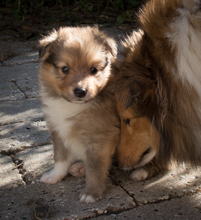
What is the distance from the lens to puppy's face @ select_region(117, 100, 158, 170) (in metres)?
2.21

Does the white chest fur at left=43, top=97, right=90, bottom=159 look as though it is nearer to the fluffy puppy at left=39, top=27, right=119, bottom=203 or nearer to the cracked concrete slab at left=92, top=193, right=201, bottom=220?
the fluffy puppy at left=39, top=27, right=119, bottom=203

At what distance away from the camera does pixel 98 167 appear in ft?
7.91

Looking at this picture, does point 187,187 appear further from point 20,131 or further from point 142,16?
point 20,131

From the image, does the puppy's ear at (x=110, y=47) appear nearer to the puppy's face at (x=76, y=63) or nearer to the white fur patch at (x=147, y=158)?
the puppy's face at (x=76, y=63)

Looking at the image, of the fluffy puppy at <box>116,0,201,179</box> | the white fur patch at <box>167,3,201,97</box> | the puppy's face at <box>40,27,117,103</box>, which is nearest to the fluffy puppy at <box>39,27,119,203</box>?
the puppy's face at <box>40,27,117,103</box>

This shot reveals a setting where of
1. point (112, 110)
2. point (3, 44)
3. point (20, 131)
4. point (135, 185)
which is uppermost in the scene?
point (112, 110)

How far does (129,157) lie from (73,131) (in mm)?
520

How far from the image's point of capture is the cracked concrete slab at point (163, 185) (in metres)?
2.32

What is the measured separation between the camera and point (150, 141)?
2264 millimetres

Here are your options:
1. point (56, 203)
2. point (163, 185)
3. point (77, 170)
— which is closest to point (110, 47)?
point (77, 170)

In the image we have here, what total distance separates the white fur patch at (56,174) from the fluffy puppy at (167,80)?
31.5 inches

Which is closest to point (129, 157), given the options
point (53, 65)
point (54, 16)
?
point (53, 65)

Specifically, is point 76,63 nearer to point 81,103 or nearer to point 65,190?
point 81,103

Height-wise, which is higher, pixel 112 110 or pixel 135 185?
pixel 112 110
